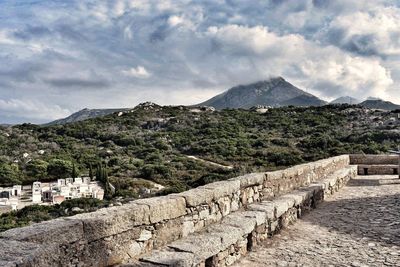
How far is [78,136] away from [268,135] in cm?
2410

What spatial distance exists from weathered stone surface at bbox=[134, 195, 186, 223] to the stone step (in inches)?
11.8

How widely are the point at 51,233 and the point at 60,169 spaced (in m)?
34.3

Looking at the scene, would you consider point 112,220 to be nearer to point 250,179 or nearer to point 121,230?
point 121,230

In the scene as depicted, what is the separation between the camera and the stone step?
4051 millimetres

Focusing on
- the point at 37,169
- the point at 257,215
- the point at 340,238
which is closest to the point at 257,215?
the point at 257,215

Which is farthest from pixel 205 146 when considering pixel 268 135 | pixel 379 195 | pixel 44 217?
pixel 379 195

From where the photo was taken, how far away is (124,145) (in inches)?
1874

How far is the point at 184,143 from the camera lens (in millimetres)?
46250

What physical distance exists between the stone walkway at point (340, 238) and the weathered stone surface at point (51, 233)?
2.27 meters

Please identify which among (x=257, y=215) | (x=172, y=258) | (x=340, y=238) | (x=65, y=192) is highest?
A: (x=257, y=215)

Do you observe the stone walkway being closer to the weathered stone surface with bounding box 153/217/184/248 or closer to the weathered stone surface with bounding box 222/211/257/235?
the weathered stone surface with bounding box 222/211/257/235

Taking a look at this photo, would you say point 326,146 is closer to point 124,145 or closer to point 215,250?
point 124,145

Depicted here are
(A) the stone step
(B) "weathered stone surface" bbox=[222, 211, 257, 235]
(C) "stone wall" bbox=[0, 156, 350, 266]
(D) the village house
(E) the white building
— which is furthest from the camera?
(E) the white building

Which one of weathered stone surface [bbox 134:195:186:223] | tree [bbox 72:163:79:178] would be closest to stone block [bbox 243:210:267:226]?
weathered stone surface [bbox 134:195:186:223]
